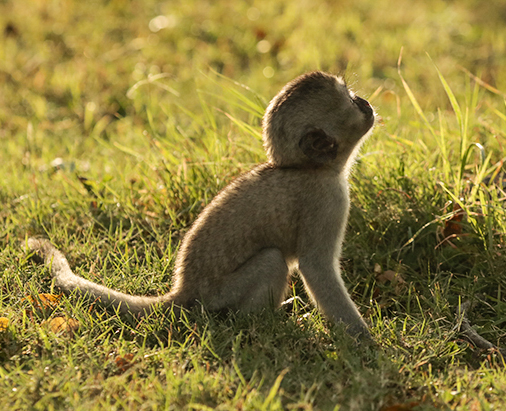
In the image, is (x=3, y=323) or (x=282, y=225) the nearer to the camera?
(x=3, y=323)

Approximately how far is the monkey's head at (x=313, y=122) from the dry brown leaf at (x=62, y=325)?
1.69 metres

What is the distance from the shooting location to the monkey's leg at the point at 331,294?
370 cm

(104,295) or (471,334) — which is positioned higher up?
(104,295)

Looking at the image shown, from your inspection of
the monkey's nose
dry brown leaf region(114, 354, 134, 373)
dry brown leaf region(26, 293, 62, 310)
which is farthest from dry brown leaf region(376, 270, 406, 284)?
dry brown leaf region(26, 293, 62, 310)

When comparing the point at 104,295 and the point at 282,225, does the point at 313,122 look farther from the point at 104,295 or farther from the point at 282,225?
the point at 104,295

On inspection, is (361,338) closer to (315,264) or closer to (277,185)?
(315,264)

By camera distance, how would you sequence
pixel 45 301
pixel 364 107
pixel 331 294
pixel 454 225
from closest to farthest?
pixel 331 294
pixel 45 301
pixel 364 107
pixel 454 225

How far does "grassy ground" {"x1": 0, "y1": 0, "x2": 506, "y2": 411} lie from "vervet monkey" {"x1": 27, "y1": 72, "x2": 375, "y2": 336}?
6.2 inches

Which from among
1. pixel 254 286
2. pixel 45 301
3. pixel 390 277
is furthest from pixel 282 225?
pixel 45 301

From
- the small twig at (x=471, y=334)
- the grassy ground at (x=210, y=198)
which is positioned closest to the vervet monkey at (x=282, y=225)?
the grassy ground at (x=210, y=198)

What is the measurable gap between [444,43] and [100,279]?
7.05 metres

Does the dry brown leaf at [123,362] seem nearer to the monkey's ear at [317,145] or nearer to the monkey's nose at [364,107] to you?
the monkey's ear at [317,145]

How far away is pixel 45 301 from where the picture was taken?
3.92 metres

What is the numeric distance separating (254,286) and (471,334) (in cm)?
139
